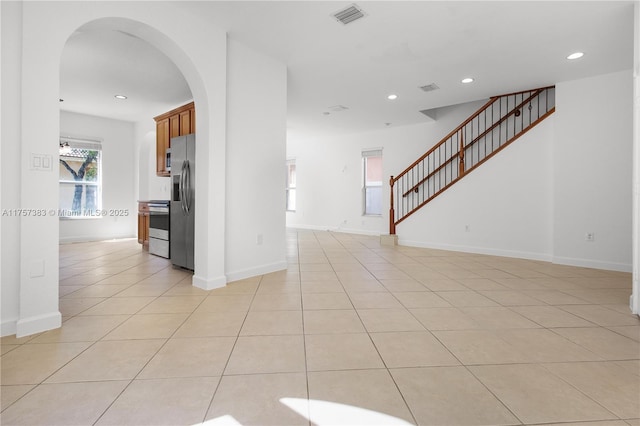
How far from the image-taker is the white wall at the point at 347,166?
7262 millimetres

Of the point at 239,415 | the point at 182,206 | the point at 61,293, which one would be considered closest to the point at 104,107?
the point at 182,206

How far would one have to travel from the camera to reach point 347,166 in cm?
864

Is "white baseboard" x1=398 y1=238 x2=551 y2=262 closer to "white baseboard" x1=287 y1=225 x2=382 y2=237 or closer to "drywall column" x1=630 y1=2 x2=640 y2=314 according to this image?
"white baseboard" x1=287 y1=225 x2=382 y2=237

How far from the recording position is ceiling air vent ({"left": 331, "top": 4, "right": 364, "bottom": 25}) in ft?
9.44

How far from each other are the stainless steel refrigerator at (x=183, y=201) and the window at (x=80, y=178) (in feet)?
12.9

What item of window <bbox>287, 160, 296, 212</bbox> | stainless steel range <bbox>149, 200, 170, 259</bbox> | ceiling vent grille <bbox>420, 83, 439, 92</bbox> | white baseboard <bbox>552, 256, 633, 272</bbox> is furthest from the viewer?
window <bbox>287, 160, 296, 212</bbox>

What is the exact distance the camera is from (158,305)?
268cm

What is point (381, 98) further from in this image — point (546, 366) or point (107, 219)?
point (107, 219)

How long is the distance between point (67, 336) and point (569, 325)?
3640 mm

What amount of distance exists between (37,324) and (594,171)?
658cm

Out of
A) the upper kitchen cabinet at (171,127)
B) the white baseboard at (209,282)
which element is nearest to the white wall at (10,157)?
the white baseboard at (209,282)

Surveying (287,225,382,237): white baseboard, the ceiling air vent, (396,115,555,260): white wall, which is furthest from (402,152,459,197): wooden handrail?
the ceiling air vent

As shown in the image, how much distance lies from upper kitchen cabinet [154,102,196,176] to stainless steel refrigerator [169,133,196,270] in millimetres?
633

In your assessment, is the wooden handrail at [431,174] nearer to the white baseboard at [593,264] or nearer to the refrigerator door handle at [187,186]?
the white baseboard at [593,264]
